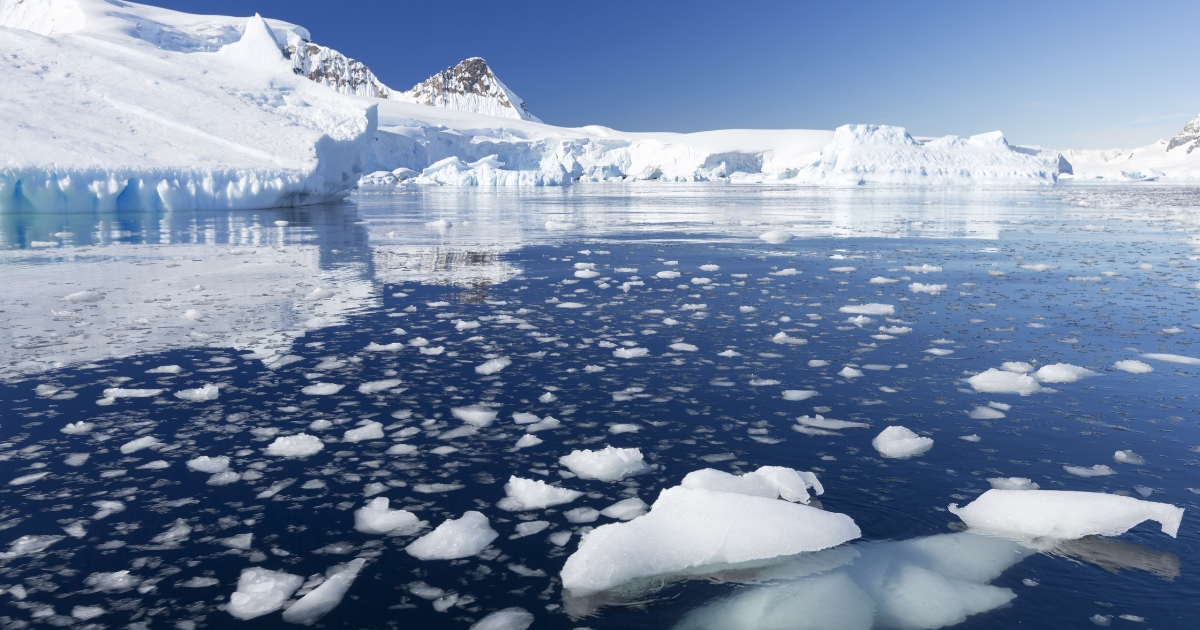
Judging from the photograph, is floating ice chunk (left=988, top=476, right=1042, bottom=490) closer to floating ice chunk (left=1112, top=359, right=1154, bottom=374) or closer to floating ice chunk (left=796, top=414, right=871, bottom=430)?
floating ice chunk (left=796, top=414, right=871, bottom=430)

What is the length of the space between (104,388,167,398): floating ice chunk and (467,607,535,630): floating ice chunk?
10.1 feet

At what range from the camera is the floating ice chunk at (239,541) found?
2.58m

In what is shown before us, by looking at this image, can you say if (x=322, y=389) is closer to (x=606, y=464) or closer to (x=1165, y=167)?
(x=606, y=464)

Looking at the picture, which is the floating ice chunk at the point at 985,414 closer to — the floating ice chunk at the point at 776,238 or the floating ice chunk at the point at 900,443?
the floating ice chunk at the point at 900,443

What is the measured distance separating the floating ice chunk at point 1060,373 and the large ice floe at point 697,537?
2.66 metres

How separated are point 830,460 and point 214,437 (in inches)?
117

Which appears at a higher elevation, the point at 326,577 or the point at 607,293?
the point at 607,293

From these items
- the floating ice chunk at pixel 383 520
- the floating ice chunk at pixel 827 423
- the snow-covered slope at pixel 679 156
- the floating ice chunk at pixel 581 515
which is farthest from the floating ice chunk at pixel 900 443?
the snow-covered slope at pixel 679 156

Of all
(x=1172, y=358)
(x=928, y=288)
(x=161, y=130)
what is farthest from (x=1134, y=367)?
(x=161, y=130)

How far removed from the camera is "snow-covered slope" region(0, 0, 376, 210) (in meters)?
20.3

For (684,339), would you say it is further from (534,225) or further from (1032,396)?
(534,225)

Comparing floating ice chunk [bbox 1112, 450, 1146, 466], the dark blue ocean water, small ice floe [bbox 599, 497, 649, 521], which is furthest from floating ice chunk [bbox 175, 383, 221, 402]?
floating ice chunk [bbox 1112, 450, 1146, 466]

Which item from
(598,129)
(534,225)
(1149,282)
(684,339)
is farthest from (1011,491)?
(598,129)

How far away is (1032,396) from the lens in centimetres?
426
